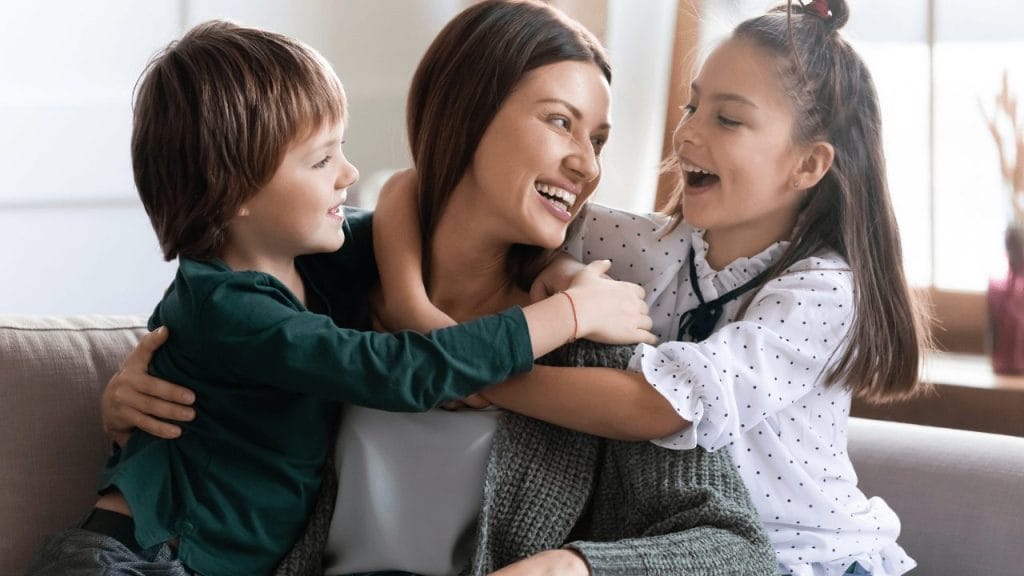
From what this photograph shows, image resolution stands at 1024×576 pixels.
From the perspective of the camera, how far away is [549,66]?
1648mm

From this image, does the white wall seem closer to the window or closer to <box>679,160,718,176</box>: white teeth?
the window

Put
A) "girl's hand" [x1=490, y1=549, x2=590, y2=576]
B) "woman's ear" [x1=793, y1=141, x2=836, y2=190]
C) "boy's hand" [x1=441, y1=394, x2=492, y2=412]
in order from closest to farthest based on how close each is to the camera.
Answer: "girl's hand" [x1=490, y1=549, x2=590, y2=576], "boy's hand" [x1=441, y1=394, x2=492, y2=412], "woman's ear" [x1=793, y1=141, x2=836, y2=190]

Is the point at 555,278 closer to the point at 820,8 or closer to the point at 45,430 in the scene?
the point at 820,8

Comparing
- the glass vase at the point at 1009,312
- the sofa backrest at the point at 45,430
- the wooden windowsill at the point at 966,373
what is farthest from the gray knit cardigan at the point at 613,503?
the glass vase at the point at 1009,312

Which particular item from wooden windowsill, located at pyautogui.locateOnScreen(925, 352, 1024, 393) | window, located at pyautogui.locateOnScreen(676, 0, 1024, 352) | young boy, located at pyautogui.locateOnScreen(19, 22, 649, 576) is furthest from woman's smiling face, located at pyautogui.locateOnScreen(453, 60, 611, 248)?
window, located at pyautogui.locateOnScreen(676, 0, 1024, 352)

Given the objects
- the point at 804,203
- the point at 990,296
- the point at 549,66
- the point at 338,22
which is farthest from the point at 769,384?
the point at 338,22

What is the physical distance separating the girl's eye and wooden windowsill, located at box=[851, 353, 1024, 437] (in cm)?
87

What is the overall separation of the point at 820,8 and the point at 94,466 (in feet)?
3.96

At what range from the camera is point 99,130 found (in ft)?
9.57

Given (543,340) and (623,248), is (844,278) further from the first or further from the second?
(543,340)

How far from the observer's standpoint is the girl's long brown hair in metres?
1.71

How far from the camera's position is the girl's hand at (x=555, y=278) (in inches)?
65.6

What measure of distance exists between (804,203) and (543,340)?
49 centimetres

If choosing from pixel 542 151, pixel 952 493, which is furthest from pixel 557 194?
A: pixel 952 493
